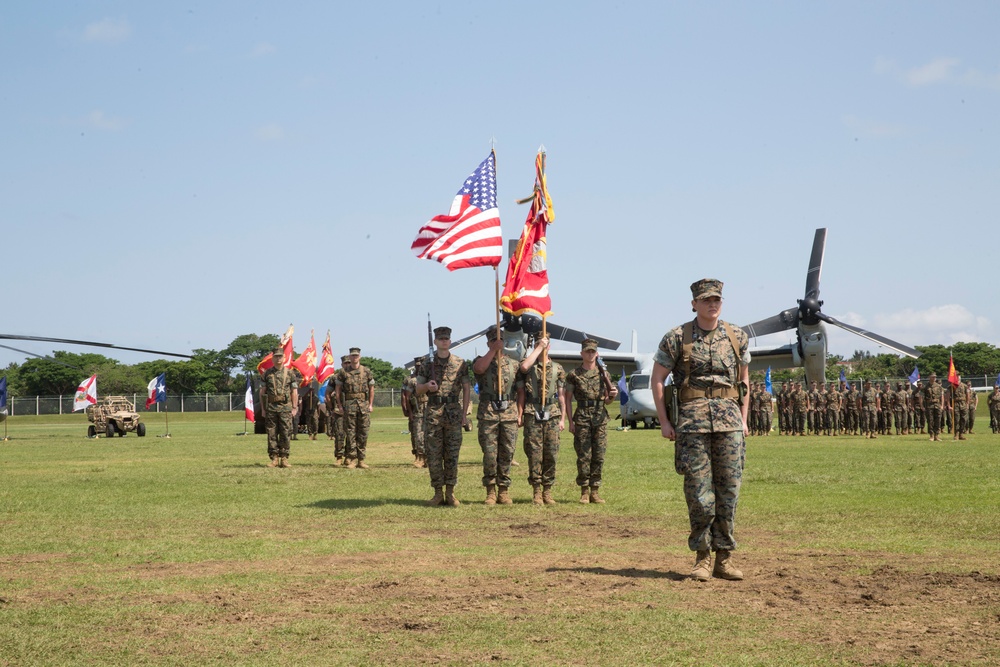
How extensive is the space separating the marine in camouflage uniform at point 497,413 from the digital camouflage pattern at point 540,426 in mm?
168

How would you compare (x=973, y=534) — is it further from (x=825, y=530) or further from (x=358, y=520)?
(x=358, y=520)

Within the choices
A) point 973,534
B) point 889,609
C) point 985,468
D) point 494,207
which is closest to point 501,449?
point 494,207

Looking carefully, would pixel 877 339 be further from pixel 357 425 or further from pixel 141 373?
pixel 141 373

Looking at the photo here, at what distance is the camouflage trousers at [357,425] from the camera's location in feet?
66.2

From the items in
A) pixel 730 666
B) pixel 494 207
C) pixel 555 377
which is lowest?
pixel 730 666

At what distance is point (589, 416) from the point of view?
13.3 m

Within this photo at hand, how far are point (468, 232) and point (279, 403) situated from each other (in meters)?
7.80

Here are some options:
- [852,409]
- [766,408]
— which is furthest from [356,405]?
[852,409]

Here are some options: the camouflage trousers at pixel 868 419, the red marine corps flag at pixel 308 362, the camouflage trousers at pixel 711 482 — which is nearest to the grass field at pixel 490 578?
the camouflage trousers at pixel 711 482

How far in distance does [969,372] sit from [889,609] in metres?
118

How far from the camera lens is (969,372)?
4513 inches

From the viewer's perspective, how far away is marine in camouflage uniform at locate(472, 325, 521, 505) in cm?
1284

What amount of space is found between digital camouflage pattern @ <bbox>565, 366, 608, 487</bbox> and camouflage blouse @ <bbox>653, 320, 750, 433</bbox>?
5319 millimetres

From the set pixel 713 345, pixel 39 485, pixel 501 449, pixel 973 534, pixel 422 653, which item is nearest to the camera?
pixel 422 653
